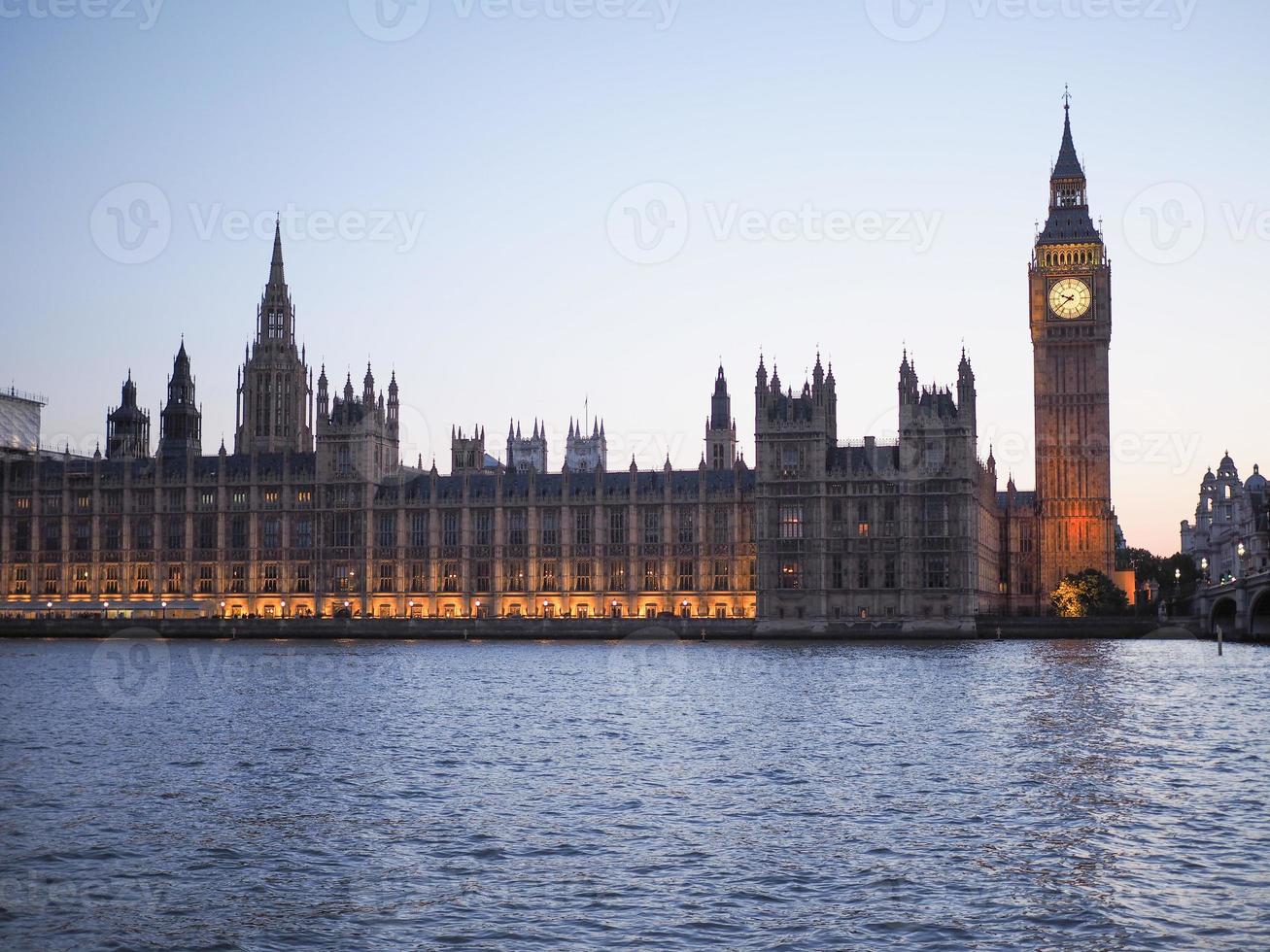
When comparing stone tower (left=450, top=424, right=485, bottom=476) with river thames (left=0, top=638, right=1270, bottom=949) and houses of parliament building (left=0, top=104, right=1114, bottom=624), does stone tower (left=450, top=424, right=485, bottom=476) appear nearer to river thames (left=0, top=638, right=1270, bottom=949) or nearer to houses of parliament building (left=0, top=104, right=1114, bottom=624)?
houses of parliament building (left=0, top=104, right=1114, bottom=624)

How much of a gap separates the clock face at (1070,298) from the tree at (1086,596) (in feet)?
113

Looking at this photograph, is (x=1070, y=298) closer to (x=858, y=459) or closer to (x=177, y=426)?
(x=858, y=459)

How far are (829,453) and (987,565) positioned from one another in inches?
1061

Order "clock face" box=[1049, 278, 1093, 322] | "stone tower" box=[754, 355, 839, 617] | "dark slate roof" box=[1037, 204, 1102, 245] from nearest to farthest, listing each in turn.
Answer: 1. "stone tower" box=[754, 355, 839, 617]
2. "clock face" box=[1049, 278, 1093, 322]
3. "dark slate roof" box=[1037, 204, 1102, 245]

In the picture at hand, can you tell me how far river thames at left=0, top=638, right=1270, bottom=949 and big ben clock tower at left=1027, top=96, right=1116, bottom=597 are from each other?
9871 cm

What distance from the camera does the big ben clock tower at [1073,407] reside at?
17125 centimetres

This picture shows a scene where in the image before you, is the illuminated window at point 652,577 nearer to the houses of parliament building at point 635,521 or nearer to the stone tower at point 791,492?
the houses of parliament building at point 635,521

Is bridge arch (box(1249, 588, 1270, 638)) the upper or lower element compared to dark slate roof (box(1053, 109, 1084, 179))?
lower

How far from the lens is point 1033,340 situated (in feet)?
584

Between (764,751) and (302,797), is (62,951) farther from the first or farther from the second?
(764,751)

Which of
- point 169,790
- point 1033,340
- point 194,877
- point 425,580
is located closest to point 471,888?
point 194,877

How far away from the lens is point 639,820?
36.4 m

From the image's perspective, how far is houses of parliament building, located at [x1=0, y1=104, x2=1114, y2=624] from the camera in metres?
144

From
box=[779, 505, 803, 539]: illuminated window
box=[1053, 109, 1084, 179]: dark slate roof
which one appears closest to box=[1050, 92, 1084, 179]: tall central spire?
box=[1053, 109, 1084, 179]: dark slate roof
